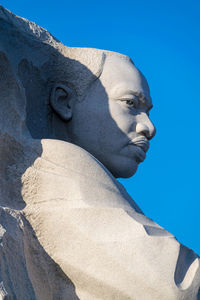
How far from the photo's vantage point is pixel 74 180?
12.6ft

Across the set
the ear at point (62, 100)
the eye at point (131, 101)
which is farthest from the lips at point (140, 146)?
the ear at point (62, 100)

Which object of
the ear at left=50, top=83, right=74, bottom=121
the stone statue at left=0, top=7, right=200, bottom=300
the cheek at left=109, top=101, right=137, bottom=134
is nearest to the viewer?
the stone statue at left=0, top=7, right=200, bottom=300

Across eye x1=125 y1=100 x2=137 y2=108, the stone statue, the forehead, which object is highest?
the forehead

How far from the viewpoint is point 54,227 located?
3.75 meters

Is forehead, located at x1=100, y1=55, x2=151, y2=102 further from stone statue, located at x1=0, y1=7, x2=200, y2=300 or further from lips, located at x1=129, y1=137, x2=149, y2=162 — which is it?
lips, located at x1=129, y1=137, x2=149, y2=162

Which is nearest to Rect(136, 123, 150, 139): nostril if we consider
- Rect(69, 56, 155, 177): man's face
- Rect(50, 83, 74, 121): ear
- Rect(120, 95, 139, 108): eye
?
Rect(69, 56, 155, 177): man's face

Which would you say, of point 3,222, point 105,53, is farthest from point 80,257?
point 105,53

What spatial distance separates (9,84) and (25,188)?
72cm

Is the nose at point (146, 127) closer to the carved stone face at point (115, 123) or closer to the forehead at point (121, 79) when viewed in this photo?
the carved stone face at point (115, 123)

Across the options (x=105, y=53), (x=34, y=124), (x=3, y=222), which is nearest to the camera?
(x=3, y=222)

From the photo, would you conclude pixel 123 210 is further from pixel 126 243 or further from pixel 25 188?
pixel 25 188

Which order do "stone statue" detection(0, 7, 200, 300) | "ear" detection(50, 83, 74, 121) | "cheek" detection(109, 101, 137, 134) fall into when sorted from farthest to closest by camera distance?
"ear" detection(50, 83, 74, 121), "cheek" detection(109, 101, 137, 134), "stone statue" detection(0, 7, 200, 300)

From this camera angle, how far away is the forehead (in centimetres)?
459

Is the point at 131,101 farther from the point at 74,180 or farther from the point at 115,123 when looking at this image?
the point at 74,180
